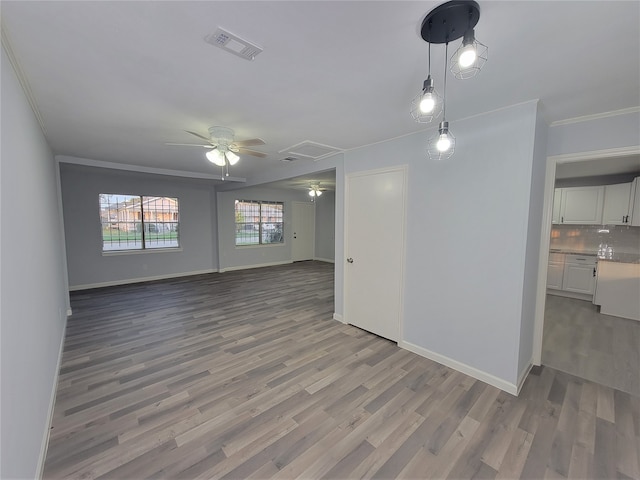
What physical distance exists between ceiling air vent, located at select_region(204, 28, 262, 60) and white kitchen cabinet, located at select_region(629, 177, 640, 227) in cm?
610

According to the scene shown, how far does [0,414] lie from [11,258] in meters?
0.79

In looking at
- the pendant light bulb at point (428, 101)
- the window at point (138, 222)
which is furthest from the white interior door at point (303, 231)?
the pendant light bulb at point (428, 101)

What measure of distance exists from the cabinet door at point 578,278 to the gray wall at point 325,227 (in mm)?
6148

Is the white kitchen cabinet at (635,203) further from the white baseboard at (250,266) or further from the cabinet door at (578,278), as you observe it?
the white baseboard at (250,266)

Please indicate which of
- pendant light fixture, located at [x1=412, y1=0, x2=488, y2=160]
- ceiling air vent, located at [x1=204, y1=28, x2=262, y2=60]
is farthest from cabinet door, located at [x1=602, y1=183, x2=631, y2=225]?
ceiling air vent, located at [x1=204, y1=28, x2=262, y2=60]

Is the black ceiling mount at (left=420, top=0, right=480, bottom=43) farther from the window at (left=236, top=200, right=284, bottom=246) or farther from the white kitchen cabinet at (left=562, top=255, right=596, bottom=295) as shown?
the window at (left=236, top=200, right=284, bottom=246)

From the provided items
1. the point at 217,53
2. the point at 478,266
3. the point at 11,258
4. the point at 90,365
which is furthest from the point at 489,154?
the point at 90,365

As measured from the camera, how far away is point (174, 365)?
2.85m

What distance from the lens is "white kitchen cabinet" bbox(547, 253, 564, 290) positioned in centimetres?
533

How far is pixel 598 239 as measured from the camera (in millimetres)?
5184

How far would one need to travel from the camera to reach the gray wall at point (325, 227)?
9.43 meters

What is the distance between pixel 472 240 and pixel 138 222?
7.03 meters

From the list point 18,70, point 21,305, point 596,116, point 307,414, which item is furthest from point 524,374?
point 18,70

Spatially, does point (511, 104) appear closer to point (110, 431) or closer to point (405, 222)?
point (405, 222)
